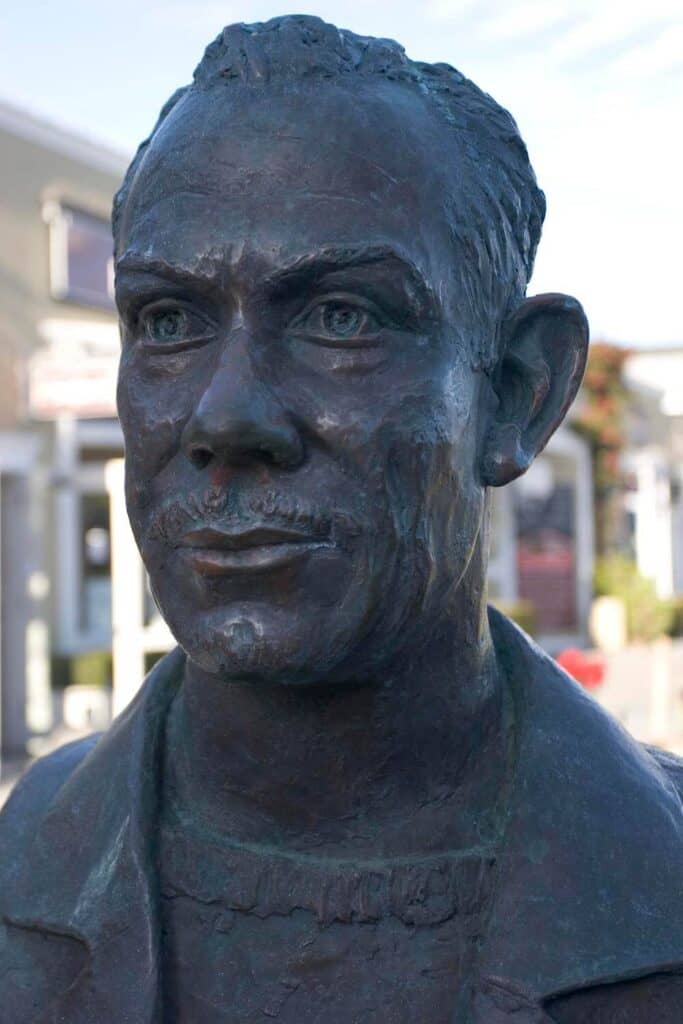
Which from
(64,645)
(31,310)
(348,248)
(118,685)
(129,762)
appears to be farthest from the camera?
(64,645)

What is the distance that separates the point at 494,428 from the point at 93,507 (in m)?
14.8

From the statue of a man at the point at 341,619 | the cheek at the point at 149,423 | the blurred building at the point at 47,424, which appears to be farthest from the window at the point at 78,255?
the cheek at the point at 149,423

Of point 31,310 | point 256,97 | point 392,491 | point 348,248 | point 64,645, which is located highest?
point 31,310

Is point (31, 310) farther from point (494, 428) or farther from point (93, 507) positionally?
point (494, 428)

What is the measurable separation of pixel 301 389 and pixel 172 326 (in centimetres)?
22

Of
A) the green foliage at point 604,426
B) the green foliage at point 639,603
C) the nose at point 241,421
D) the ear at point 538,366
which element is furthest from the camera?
the green foliage at point 604,426

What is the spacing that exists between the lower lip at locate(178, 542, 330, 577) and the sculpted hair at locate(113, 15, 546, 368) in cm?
36

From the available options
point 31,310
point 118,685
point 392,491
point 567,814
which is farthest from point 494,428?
point 31,310

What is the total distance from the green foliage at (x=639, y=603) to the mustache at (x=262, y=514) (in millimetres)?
19191

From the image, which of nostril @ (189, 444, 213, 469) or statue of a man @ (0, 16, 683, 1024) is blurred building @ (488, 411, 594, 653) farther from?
nostril @ (189, 444, 213, 469)

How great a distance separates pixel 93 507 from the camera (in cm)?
1602

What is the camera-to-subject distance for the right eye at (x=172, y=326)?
153 centimetres

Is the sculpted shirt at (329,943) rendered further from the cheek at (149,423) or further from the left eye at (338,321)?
the left eye at (338,321)

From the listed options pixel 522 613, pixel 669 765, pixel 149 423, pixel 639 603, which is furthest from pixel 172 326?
pixel 639 603
